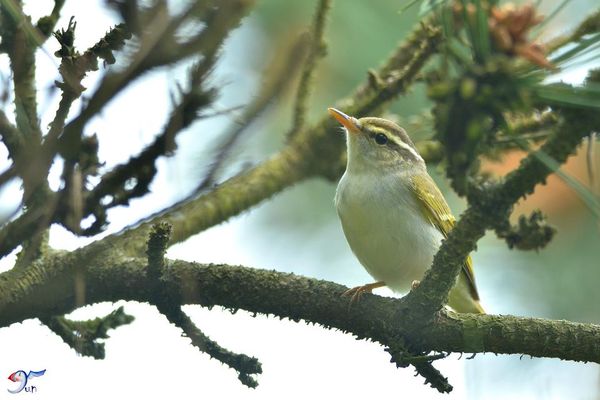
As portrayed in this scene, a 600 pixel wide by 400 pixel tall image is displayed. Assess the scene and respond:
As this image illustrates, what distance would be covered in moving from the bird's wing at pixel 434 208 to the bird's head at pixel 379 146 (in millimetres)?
144

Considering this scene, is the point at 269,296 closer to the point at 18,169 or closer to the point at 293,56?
the point at 293,56

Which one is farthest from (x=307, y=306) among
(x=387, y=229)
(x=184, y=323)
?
(x=387, y=229)

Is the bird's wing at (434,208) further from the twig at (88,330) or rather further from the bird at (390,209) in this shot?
the twig at (88,330)

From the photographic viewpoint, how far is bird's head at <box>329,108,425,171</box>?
171 inches

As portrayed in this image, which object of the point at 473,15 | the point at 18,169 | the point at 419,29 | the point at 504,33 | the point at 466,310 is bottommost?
the point at 18,169

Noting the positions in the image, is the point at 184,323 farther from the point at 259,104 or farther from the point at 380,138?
the point at 380,138

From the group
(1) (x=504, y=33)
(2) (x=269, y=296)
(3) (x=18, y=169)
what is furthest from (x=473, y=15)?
(2) (x=269, y=296)

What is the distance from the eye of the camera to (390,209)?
402cm

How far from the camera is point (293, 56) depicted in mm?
1946

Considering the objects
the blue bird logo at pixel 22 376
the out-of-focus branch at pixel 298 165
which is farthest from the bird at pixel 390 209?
the blue bird logo at pixel 22 376

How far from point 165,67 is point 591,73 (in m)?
0.92

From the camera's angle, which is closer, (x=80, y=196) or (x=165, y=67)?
(x=165, y=67)

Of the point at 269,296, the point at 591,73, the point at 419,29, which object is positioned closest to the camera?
the point at 591,73

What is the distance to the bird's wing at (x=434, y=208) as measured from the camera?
164 inches
